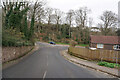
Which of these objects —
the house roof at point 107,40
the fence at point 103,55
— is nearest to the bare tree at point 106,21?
the house roof at point 107,40

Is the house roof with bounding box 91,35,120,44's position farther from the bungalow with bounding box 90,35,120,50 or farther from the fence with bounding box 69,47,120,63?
the fence with bounding box 69,47,120,63

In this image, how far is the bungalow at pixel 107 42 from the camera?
3024 cm

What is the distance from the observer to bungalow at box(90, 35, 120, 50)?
30242mm

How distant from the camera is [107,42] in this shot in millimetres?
31375

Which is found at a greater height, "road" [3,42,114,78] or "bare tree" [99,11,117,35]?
"bare tree" [99,11,117,35]

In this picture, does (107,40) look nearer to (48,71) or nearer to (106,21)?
(106,21)

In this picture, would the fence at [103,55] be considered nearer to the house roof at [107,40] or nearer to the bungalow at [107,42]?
the bungalow at [107,42]

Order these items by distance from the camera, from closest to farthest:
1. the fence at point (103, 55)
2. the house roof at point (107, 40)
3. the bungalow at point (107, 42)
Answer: the fence at point (103, 55)
the bungalow at point (107, 42)
the house roof at point (107, 40)

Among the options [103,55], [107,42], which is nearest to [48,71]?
[103,55]

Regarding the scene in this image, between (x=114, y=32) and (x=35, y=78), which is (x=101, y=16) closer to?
(x=114, y=32)

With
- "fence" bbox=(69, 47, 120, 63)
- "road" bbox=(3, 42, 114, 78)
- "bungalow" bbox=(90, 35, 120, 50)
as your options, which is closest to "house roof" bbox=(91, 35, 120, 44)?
"bungalow" bbox=(90, 35, 120, 50)

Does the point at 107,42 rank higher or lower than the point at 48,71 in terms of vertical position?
higher

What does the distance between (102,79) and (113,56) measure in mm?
7429

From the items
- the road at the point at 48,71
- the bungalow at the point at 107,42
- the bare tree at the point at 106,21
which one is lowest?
the road at the point at 48,71
